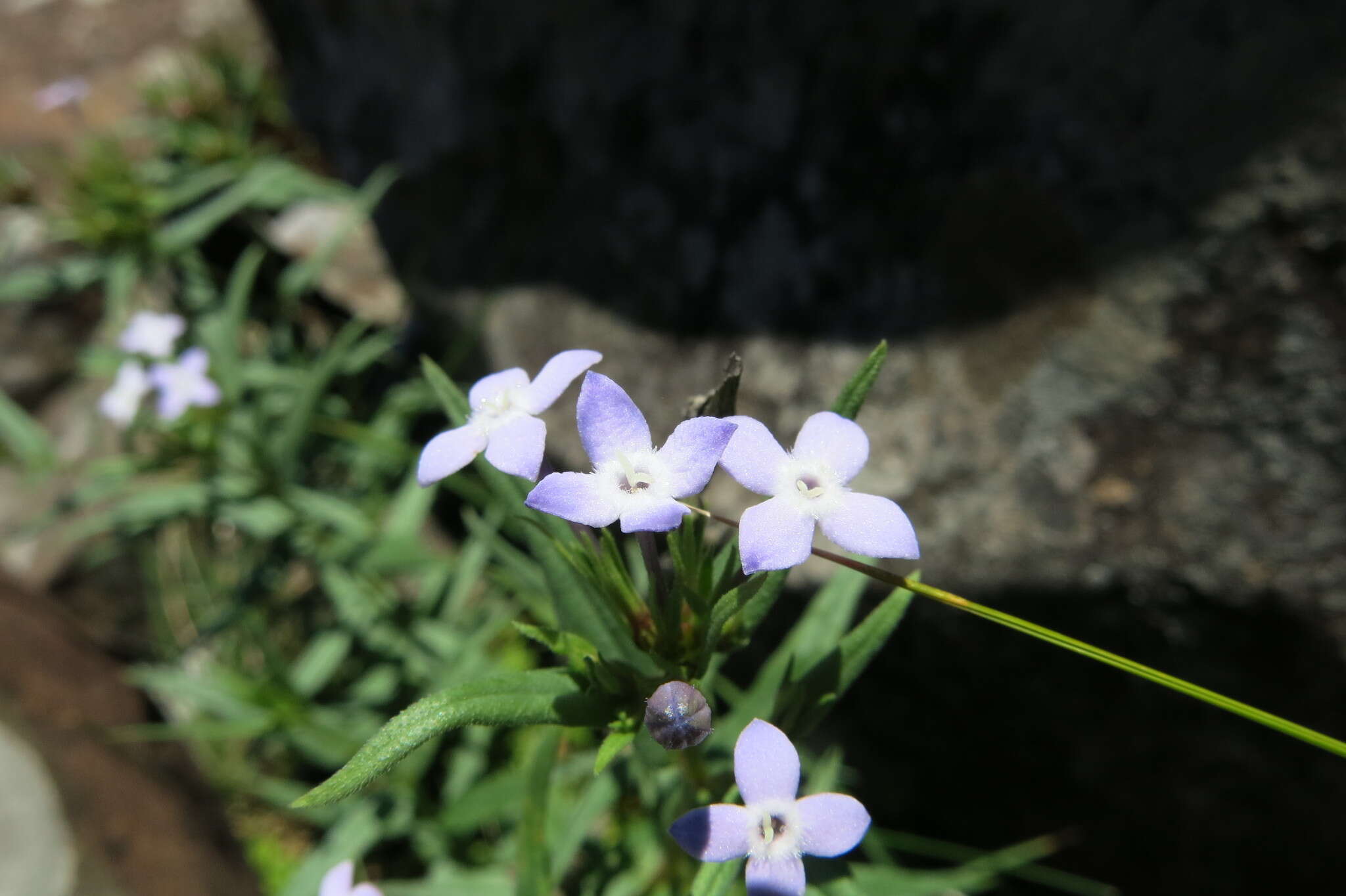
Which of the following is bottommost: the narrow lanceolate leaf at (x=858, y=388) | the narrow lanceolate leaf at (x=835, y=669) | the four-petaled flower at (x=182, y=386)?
the narrow lanceolate leaf at (x=835, y=669)

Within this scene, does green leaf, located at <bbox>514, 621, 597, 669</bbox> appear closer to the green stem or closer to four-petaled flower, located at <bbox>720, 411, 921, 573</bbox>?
the green stem

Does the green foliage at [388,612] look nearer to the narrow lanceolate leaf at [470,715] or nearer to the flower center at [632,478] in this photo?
the narrow lanceolate leaf at [470,715]

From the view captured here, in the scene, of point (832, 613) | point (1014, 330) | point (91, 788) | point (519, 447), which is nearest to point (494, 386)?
point (519, 447)

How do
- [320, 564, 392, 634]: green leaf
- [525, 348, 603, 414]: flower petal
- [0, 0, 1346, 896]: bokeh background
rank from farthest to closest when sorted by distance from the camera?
[320, 564, 392, 634]: green leaf
[0, 0, 1346, 896]: bokeh background
[525, 348, 603, 414]: flower petal

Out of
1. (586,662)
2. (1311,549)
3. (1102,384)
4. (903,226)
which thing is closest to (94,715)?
(586,662)

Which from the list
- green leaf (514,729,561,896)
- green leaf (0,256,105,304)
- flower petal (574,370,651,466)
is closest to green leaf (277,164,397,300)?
green leaf (0,256,105,304)

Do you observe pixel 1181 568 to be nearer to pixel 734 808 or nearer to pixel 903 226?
pixel 903 226

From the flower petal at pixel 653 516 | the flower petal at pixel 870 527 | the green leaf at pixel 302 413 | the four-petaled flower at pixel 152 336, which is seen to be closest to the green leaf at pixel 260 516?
the green leaf at pixel 302 413
